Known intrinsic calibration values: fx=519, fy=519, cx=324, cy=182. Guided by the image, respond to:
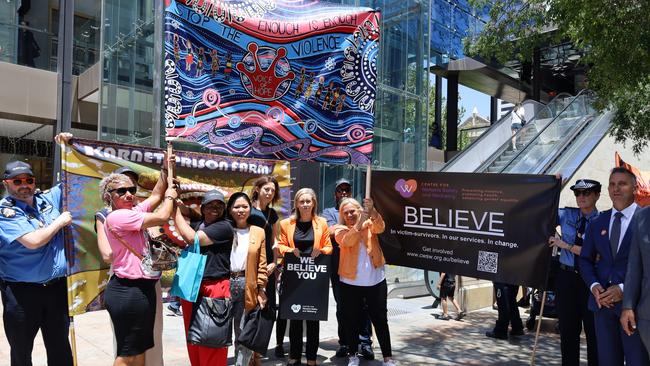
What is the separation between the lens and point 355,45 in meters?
5.36

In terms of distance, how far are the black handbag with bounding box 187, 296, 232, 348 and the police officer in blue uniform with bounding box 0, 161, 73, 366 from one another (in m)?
1.05

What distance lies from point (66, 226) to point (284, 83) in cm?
Result: 235

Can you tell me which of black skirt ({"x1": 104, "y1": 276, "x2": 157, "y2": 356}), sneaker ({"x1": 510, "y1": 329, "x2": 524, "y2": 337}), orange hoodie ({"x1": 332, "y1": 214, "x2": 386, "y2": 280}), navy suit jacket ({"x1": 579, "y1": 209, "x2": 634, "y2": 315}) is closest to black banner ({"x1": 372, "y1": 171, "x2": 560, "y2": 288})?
navy suit jacket ({"x1": 579, "y1": 209, "x2": 634, "y2": 315})

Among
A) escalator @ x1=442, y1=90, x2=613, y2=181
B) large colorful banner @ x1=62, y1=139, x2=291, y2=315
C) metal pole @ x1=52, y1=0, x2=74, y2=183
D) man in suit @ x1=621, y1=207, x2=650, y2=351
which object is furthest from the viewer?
escalator @ x1=442, y1=90, x2=613, y2=181

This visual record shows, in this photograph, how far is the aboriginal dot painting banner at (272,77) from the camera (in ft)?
15.0

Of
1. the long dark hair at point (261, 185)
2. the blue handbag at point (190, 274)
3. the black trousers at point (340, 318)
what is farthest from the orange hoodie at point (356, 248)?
the blue handbag at point (190, 274)

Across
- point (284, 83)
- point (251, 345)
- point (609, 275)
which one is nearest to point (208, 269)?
point (251, 345)

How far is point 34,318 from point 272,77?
9.50ft

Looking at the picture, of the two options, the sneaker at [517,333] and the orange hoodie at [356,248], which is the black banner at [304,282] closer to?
the orange hoodie at [356,248]

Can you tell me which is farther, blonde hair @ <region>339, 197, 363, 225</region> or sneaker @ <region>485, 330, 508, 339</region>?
sneaker @ <region>485, 330, 508, 339</region>

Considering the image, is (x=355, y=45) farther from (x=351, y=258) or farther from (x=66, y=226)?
(x=66, y=226)

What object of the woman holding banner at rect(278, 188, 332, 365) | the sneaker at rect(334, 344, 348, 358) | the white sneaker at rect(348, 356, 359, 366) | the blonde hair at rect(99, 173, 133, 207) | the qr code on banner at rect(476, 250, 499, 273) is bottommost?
the sneaker at rect(334, 344, 348, 358)

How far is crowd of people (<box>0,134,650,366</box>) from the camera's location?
12.2ft

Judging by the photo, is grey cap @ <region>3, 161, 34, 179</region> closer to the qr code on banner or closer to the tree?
the qr code on banner
